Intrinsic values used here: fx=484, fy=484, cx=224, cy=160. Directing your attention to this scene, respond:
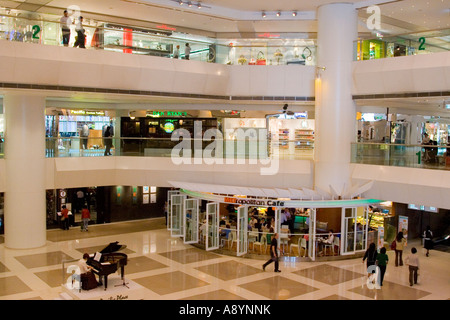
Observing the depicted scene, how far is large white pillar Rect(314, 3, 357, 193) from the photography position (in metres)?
20.5

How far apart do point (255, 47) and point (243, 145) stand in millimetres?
4472

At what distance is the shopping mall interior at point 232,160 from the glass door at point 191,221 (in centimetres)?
9

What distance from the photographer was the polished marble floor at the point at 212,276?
14.5 meters

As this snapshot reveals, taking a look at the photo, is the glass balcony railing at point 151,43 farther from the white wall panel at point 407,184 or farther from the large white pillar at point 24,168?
the white wall panel at point 407,184

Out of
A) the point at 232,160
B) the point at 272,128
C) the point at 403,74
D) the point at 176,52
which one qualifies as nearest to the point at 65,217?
the point at 232,160


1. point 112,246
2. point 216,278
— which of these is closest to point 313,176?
point 216,278

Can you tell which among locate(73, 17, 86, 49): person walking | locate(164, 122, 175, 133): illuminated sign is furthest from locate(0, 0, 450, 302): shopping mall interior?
locate(164, 122, 175, 133): illuminated sign

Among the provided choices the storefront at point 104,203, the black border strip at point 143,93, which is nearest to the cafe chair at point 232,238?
the black border strip at point 143,93

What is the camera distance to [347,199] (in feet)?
63.5

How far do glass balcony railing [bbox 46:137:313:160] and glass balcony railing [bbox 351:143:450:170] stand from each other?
2515mm

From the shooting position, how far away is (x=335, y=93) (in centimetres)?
2075

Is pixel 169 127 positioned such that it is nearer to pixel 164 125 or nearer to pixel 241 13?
pixel 164 125

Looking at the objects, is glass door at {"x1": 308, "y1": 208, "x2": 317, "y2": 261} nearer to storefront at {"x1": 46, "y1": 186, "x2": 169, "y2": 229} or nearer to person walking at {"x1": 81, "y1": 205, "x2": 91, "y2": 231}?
person walking at {"x1": 81, "y1": 205, "x2": 91, "y2": 231}

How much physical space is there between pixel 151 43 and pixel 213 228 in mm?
7964
